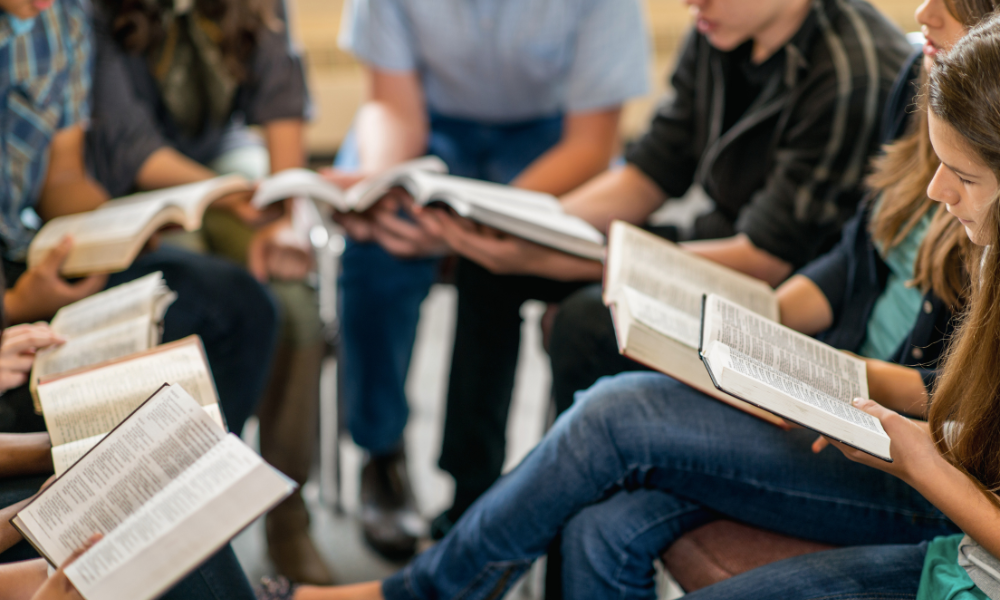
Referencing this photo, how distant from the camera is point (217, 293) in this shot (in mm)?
1236

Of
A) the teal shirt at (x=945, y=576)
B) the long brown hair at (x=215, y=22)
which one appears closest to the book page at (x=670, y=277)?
the teal shirt at (x=945, y=576)

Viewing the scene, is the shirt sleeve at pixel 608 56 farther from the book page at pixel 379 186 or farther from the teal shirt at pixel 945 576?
the teal shirt at pixel 945 576

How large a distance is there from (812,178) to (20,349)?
103 cm

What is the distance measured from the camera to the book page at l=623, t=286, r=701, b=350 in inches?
35.0

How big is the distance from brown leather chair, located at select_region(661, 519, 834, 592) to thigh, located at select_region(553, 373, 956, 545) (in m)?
0.01

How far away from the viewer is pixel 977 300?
72 cm

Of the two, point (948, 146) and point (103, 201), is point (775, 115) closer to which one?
point (948, 146)

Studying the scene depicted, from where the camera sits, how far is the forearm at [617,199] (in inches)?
56.2

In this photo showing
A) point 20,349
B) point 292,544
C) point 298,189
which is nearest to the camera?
point 20,349

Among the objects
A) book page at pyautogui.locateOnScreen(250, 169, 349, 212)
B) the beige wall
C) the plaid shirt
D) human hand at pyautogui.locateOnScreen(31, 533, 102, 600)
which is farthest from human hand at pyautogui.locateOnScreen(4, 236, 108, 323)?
the beige wall

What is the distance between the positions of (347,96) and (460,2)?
5.91ft

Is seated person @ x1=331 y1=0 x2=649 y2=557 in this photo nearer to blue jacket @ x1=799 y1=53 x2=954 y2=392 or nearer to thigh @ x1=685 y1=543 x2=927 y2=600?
blue jacket @ x1=799 y1=53 x2=954 y2=392

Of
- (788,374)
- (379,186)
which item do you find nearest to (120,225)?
(379,186)

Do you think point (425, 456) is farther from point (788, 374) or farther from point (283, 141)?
point (788, 374)
